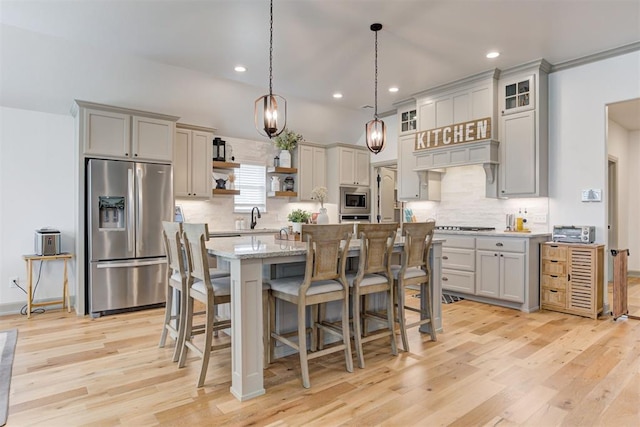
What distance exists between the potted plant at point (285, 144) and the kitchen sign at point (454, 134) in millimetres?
2081

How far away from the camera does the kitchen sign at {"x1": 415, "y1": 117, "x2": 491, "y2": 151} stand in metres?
4.88

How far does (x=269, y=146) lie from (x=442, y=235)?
3210 mm

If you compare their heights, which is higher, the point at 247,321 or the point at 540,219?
the point at 540,219

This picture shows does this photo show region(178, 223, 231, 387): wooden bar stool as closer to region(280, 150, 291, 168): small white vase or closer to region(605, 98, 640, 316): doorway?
region(280, 150, 291, 168): small white vase

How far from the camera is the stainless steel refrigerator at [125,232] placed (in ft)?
13.8

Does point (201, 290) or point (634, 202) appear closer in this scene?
point (201, 290)

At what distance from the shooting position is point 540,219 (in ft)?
15.7

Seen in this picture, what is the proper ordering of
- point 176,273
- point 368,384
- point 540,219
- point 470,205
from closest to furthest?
point 368,384 < point 176,273 < point 540,219 < point 470,205

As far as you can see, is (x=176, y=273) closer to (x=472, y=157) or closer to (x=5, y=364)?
(x=5, y=364)

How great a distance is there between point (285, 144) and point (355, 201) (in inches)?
66.6

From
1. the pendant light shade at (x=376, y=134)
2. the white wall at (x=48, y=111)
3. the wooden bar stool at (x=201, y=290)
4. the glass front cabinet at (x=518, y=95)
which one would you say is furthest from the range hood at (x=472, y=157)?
the wooden bar stool at (x=201, y=290)

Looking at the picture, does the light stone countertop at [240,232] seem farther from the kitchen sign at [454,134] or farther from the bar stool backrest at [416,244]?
the bar stool backrest at [416,244]

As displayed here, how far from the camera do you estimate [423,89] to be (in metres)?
5.56

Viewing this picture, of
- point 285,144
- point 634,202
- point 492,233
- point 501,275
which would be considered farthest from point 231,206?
point 634,202
